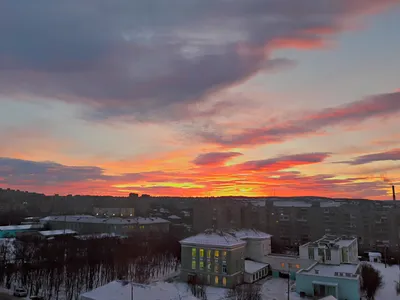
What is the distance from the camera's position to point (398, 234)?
5769cm

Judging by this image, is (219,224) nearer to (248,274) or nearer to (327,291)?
(248,274)

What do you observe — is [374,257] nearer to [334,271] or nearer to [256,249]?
[256,249]

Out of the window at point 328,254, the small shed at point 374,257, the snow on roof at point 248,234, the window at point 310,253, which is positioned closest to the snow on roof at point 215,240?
the snow on roof at point 248,234

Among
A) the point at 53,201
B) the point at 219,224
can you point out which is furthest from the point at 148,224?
the point at 53,201

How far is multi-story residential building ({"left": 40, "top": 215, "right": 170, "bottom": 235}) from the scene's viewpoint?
2650 inches

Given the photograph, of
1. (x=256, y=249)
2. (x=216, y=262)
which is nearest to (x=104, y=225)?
(x=256, y=249)

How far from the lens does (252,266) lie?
39.5 meters

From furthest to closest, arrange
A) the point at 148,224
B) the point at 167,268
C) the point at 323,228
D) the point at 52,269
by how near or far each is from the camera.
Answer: the point at 148,224 → the point at 323,228 → the point at 167,268 → the point at 52,269

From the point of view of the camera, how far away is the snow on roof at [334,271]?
29031mm

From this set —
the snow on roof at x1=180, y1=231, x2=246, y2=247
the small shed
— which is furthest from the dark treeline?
the small shed

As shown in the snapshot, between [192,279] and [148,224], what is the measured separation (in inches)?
1523

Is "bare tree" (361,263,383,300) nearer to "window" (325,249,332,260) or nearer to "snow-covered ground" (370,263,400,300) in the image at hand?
"snow-covered ground" (370,263,400,300)

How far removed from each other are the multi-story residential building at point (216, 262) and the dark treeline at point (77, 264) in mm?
4877

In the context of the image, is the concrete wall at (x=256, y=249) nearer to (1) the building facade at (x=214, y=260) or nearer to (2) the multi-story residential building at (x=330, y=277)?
(1) the building facade at (x=214, y=260)
